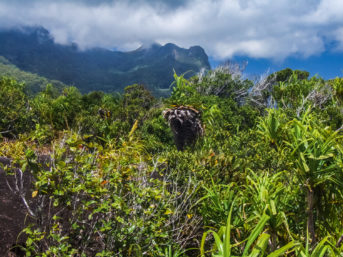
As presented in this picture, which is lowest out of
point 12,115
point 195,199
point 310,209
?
point 195,199

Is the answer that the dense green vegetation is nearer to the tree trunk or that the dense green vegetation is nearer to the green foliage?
the tree trunk

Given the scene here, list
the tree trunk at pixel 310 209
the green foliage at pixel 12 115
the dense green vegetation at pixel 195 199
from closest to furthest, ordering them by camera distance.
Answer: the dense green vegetation at pixel 195 199 → the tree trunk at pixel 310 209 → the green foliage at pixel 12 115

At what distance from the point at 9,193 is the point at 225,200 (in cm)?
322

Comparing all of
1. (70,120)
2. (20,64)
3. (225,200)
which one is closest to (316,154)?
(225,200)

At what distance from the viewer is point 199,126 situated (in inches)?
246

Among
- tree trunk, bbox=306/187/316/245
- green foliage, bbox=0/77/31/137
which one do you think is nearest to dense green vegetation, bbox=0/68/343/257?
tree trunk, bbox=306/187/316/245

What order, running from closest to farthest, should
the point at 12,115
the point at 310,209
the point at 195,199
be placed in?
the point at 310,209 < the point at 195,199 < the point at 12,115

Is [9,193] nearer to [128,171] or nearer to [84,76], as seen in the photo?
[128,171]

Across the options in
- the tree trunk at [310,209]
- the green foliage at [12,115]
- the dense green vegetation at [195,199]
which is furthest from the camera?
the green foliage at [12,115]

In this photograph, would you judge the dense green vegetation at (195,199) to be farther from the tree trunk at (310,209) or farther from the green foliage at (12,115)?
the green foliage at (12,115)

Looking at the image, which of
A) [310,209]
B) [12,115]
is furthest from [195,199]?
[12,115]

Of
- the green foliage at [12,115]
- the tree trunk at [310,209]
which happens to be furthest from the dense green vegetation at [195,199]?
the green foliage at [12,115]

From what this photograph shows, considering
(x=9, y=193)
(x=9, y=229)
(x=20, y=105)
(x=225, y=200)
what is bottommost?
(x=9, y=229)

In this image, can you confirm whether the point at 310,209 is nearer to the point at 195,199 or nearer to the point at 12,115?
the point at 195,199
